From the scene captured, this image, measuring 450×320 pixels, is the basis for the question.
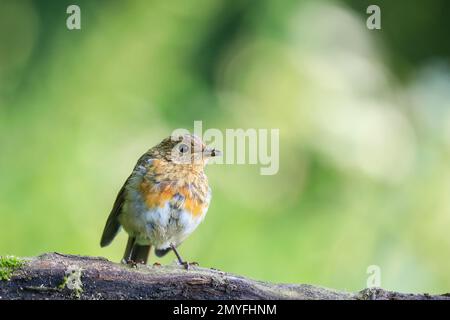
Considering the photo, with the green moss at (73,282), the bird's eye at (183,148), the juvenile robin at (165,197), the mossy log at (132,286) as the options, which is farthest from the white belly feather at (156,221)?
the green moss at (73,282)

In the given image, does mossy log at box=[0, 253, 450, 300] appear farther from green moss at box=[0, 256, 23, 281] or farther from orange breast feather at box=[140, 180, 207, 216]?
orange breast feather at box=[140, 180, 207, 216]

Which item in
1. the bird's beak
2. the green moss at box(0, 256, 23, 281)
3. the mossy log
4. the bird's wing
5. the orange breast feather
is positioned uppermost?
the bird's beak

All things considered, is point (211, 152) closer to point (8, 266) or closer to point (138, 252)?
point (138, 252)

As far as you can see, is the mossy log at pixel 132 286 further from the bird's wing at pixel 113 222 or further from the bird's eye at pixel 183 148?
the bird's eye at pixel 183 148

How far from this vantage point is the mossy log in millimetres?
3654

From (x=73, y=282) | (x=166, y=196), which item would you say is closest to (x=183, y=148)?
(x=166, y=196)

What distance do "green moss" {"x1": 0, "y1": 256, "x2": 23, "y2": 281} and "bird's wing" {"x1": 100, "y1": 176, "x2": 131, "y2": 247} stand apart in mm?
1289

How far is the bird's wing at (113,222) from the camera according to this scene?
4984 millimetres

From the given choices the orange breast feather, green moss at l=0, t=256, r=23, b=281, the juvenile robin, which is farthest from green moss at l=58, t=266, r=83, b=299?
the orange breast feather

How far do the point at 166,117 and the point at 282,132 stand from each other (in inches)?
34.2

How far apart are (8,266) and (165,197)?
1357mm
